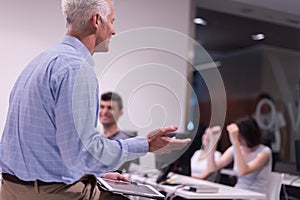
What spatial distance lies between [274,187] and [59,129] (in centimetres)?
255

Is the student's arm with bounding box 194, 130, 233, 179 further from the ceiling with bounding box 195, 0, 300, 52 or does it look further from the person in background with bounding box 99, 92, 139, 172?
the ceiling with bounding box 195, 0, 300, 52

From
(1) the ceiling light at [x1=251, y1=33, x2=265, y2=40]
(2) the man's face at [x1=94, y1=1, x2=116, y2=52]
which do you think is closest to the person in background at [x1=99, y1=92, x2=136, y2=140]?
(2) the man's face at [x1=94, y1=1, x2=116, y2=52]

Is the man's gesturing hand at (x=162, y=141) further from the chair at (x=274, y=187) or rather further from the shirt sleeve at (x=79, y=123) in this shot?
the chair at (x=274, y=187)

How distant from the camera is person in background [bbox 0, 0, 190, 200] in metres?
1.44

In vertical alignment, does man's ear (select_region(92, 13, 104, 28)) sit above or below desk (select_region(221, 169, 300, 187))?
above

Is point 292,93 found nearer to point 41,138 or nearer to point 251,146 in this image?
point 251,146

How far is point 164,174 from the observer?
362 cm

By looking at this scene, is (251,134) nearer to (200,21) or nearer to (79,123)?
(79,123)

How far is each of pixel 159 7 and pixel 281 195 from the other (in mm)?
2194

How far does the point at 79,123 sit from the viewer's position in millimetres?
1429

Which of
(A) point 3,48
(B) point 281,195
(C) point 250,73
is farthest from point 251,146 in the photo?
(C) point 250,73

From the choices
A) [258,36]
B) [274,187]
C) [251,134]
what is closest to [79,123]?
[274,187]

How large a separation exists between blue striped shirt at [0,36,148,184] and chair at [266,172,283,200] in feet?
7.56

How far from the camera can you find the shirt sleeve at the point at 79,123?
4.69 ft
